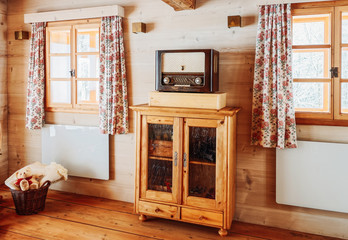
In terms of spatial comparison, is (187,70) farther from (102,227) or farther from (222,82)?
(102,227)

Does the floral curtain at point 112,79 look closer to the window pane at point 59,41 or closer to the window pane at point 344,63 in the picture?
the window pane at point 59,41

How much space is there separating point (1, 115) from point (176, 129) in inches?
99.5

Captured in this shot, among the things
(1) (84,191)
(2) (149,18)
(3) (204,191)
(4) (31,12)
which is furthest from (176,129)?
(4) (31,12)

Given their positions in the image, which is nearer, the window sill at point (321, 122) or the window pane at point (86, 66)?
the window sill at point (321, 122)

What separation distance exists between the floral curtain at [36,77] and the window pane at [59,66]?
11 centimetres

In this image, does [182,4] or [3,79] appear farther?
[3,79]

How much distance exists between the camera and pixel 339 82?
2.68 m

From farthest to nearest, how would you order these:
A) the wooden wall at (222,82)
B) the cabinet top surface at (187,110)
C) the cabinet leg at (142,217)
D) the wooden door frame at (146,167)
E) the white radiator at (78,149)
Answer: the white radiator at (78,149), the cabinet leg at (142,217), the wooden wall at (222,82), the wooden door frame at (146,167), the cabinet top surface at (187,110)

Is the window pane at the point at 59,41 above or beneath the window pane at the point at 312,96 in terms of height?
above

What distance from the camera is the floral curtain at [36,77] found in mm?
3666

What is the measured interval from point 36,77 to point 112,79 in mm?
1031

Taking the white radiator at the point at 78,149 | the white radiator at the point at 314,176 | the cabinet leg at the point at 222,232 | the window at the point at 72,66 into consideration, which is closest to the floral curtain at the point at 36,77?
the window at the point at 72,66

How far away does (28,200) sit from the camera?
10.1ft

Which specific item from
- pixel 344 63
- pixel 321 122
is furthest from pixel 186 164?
pixel 344 63
